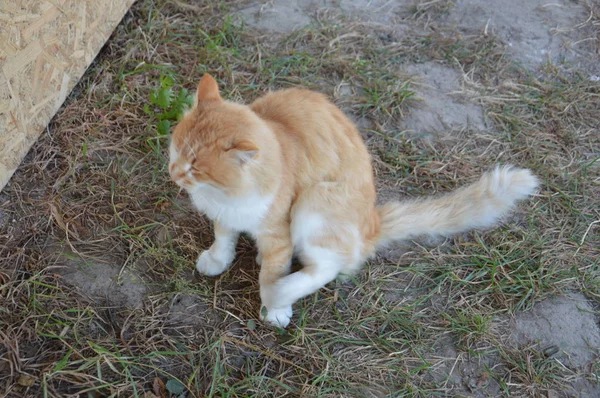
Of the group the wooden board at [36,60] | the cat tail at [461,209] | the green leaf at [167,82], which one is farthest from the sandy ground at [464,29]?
the wooden board at [36,60]

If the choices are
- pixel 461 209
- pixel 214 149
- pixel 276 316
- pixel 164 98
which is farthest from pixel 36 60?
pixel 461 209

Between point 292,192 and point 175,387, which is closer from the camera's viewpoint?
point 175,387

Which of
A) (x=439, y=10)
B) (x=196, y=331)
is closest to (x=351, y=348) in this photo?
(x=196, y=331)

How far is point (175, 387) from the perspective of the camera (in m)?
2.19

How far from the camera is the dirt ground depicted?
2303 millimetres

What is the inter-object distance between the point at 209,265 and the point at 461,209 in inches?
50.9

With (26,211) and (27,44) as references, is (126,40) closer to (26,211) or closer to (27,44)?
(27,44)

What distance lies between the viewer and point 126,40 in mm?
3658

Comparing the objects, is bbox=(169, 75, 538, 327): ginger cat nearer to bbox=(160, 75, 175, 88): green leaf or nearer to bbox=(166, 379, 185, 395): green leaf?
bbox=(166, 379, 185, 395): green leaf

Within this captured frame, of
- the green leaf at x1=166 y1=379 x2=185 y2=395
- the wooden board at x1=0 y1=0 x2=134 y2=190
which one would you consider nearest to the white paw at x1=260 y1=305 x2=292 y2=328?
the green leaf at x1=166 y1=379 x2=185 y2=395

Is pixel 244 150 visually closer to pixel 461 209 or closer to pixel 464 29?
pixel 461 209

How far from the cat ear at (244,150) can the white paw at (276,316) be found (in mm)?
791

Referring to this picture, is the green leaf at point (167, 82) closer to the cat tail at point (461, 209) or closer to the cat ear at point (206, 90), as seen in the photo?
the cat ear at point (206, 90)

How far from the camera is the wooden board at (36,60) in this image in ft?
8.51
